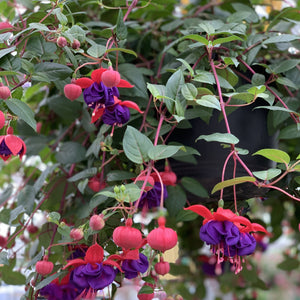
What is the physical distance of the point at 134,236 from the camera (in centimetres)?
39

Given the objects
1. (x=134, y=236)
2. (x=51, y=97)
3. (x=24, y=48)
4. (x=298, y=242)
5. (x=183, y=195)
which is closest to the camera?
(x=134, y=236)

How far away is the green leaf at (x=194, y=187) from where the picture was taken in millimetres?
679

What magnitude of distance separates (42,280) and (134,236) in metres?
0.26

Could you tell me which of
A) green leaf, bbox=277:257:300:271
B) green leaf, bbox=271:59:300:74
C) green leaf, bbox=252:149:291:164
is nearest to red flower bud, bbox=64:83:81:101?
green leaf, bbox=252:149:291:164

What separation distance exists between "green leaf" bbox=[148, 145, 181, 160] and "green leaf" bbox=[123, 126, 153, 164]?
0.04ft

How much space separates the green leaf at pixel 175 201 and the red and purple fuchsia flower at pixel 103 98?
8.4 inches

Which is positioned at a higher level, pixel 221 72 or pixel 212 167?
pixel 221 72

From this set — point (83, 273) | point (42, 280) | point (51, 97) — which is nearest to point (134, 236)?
point (83, 273)

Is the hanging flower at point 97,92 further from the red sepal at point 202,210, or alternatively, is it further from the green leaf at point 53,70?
the red sepal at point 202,210

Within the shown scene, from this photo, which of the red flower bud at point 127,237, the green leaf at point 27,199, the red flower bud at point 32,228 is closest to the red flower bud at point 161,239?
the red flower bud at point 127,237

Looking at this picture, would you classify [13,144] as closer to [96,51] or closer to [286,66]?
[96,51]

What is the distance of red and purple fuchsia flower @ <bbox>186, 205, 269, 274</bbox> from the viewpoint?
411 mm

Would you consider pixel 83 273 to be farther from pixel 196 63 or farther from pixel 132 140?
pixel 196 63

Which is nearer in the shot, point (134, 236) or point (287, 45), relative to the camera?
point (134, 236)
